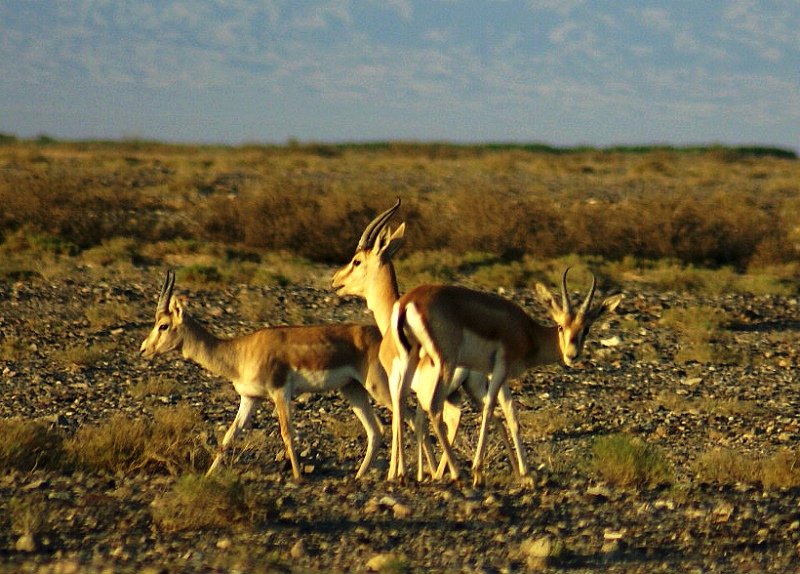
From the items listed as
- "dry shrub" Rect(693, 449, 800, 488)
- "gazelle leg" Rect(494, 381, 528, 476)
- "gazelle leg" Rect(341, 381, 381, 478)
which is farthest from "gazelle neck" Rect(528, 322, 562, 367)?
"dry shrub" Rect(693, 449, 800, 488)

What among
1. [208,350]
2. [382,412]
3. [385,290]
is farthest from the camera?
[382,412]

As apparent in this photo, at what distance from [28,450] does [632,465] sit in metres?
4.43

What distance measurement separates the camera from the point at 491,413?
8.94m

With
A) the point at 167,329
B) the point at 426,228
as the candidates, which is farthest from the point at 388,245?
the point at 426,228

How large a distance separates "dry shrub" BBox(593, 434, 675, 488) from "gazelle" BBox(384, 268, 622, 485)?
82 cm

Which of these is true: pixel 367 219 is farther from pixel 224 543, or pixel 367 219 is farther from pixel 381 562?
pixel 381 562

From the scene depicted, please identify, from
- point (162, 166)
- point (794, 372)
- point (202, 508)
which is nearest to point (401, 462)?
point (202, 508)

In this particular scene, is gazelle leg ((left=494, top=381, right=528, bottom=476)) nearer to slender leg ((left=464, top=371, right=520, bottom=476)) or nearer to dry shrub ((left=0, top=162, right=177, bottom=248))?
slender leg ((left=464, top=371, right=520, bottom=476))

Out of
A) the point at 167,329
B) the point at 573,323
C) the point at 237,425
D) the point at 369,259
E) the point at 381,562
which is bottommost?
the point at 381,562

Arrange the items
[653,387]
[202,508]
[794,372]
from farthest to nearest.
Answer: [794,372] → [653,387] → [202,508]

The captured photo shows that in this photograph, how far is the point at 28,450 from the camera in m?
8.97

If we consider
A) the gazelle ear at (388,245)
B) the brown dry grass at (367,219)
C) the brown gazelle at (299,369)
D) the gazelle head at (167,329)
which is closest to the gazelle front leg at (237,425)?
the brown gazelle at (299,369)

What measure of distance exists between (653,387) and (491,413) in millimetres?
4501

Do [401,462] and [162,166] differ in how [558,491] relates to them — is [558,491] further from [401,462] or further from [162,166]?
[162,166]
